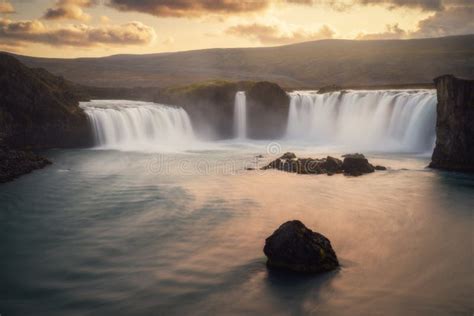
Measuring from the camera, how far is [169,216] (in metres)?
17.4

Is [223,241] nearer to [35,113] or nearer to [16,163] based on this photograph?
[16,163]

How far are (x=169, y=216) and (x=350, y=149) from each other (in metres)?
24.4

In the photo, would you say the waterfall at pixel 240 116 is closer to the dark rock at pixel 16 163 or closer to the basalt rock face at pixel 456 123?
the dark rock at pixel 16 163

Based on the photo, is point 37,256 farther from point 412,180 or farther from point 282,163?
point 412,180

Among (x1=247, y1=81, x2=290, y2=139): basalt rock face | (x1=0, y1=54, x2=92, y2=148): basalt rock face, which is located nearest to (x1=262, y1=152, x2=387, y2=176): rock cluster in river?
(x1=0, y1=54, x2=92, y2=148): basalt rock face

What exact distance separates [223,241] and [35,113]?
981 inches

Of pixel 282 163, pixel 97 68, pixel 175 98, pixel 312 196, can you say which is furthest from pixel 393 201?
pixel 97 68

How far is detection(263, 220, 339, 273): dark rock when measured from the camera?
1089cm

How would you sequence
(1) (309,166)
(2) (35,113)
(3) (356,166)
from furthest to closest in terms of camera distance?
(2) (35,113), (1) (309,166), (3) (356,166)

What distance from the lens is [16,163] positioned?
25000 millimetres

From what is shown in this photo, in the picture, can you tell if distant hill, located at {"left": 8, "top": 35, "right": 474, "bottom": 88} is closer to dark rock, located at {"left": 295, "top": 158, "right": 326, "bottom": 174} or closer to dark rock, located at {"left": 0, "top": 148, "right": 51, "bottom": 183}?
dark rock, located at {"left": 0, "top": 148, "right": 51, "bottom": 183}

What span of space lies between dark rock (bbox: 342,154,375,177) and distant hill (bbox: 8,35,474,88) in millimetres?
83700
